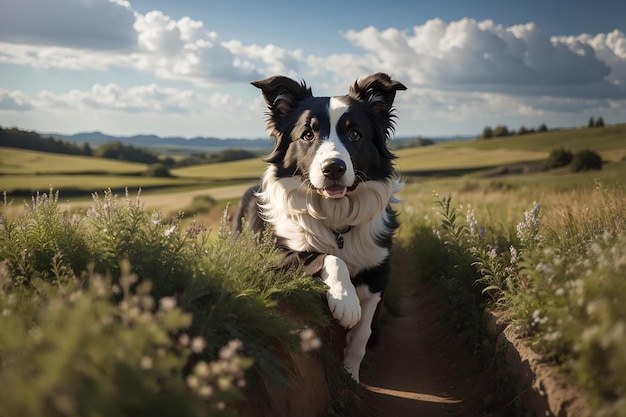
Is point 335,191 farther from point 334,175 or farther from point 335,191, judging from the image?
point 334,175

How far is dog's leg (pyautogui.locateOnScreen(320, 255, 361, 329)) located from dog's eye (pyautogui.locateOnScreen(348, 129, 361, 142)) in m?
1.32

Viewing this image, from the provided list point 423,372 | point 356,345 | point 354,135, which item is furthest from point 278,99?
point 423,372

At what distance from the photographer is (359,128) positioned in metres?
5.97

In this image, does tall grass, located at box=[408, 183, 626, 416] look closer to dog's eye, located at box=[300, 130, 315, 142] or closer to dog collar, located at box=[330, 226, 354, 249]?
dog collar, located at box=[330, 226, 354, 249]

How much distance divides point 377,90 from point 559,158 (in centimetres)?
2578

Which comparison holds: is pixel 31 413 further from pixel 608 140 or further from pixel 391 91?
pixel 608 140

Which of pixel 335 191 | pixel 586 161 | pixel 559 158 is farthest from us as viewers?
pixel 559 158

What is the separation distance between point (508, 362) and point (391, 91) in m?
3.03

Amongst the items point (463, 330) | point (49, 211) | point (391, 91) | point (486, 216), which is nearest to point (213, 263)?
point (49, 211)

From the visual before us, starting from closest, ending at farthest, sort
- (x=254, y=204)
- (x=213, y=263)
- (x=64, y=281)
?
(x=64, y=281)
(x=213, y=263)
(x=254, y=204)

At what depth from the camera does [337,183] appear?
218 inches

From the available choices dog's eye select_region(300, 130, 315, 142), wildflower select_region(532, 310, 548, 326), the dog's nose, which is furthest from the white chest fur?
wildflower select_region(532, 310, 548, 326)

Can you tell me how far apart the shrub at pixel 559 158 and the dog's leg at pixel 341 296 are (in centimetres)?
2595

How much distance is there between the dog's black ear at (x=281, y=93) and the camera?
20.8 feet
